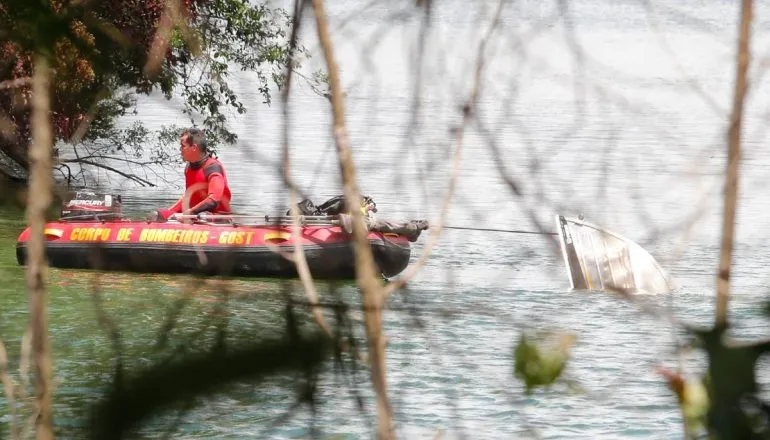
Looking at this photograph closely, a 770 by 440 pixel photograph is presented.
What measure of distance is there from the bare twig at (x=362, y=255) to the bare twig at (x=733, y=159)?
0.79ft

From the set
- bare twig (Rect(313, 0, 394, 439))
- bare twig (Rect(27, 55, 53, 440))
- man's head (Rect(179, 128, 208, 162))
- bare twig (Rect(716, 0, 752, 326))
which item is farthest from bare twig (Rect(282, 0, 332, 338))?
man's head (Rect(179, 128, 208, 162))

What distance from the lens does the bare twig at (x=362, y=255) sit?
3.04 ft

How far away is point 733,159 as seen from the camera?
846 millimetres

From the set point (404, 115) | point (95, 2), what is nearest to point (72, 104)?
point (95, 2)

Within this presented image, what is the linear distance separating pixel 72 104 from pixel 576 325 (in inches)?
455

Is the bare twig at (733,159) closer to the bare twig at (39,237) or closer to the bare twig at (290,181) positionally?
the bare twig at (290,181)

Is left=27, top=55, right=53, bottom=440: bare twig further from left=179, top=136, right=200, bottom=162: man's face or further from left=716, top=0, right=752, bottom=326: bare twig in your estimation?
left=179, top=136, right=200, bottom=162: man's face

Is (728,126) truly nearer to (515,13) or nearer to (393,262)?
(515,13)

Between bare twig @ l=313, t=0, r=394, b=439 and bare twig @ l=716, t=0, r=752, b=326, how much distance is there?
9.4 inches

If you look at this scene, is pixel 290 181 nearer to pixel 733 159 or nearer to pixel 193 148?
pixel 733 159

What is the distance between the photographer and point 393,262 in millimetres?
13305

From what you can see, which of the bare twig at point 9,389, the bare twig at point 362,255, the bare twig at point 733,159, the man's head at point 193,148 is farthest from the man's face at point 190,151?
the bare twig at point 733,159

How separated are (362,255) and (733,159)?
0.87ft

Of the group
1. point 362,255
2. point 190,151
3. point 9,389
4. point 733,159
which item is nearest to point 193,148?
point 190,151
